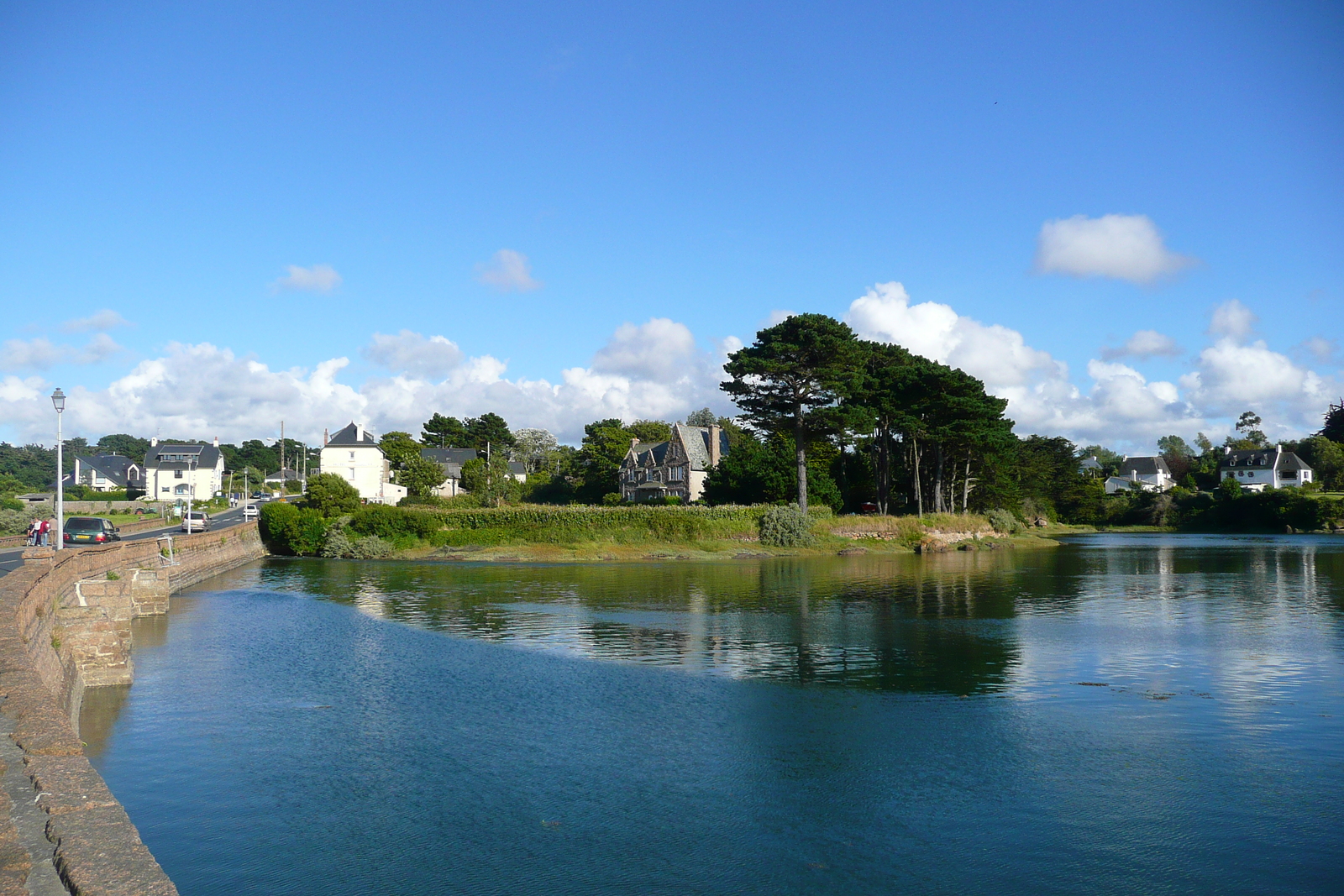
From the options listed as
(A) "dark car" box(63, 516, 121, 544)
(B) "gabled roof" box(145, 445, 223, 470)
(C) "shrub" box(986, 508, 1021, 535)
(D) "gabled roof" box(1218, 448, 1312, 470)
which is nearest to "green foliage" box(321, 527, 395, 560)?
(A) "dark car" box(63, 516, 121, 544)

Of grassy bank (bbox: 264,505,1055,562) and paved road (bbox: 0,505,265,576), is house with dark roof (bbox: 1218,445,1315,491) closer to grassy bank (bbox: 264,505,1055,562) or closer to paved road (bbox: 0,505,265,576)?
Result: grassy bank (bbox: 264,505,1055,562)

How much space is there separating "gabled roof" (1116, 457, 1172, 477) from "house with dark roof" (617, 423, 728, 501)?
95.2m

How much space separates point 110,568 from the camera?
30.7 metres

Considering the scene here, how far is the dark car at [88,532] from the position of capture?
44.5 metres

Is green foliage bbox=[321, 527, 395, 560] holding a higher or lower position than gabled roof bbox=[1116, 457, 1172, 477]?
lower

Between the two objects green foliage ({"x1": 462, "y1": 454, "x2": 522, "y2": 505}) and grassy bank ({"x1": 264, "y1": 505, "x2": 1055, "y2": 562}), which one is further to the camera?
green foliage ({"x1": 462, "y1": 454, "x2": 522, "y2": 505})

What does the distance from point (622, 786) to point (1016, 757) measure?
6682 mm

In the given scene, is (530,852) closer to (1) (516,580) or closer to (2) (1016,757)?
(2) (1016,757)

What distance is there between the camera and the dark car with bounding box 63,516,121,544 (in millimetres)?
44500

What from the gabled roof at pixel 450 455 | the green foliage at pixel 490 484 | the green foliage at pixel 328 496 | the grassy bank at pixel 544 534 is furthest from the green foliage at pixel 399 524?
the gabled roof at pixel 450 455

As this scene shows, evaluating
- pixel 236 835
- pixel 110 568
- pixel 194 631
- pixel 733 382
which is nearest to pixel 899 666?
pixel 236 835

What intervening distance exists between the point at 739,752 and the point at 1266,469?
143 m

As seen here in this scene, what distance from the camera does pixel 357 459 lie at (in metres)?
105

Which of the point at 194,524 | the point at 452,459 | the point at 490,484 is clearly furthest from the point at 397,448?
the point at 194,524
